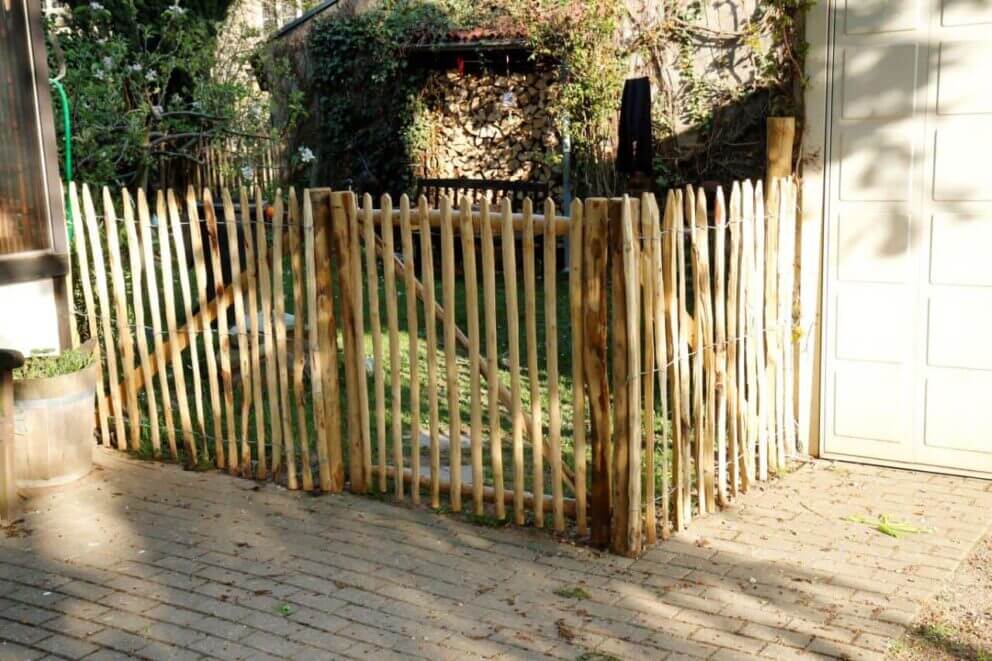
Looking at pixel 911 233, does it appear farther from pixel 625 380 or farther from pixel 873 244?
pixel 625 380

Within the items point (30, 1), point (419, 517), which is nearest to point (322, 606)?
point (419, 517)

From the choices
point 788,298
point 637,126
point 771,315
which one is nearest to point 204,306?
point 771,315

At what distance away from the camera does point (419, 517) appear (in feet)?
17.4

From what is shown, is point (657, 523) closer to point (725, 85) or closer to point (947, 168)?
point (947, 168)

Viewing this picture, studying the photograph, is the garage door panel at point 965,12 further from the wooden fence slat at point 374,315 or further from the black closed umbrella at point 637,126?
the black closed umbrella at point 637,126

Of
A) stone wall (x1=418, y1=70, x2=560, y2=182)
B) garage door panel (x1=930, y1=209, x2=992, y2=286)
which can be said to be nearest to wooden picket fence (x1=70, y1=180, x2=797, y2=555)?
garage door panel (x1=930, y1=209, x2=992, y2=286)

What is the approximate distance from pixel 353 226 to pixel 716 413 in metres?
2.15

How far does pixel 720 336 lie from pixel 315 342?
2.15 meters

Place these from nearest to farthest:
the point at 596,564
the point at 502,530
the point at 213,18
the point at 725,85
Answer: the point at 596,564, the point at 502,530, the point at 725,85, the point at 213,18

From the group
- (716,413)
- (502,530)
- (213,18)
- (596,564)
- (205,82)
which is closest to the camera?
(596,564)

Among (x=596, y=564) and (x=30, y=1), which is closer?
(x=596, y=564)

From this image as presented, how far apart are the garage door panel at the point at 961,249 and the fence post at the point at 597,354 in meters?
2.29

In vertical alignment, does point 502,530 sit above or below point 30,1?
below

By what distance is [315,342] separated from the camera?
18.3 ft
